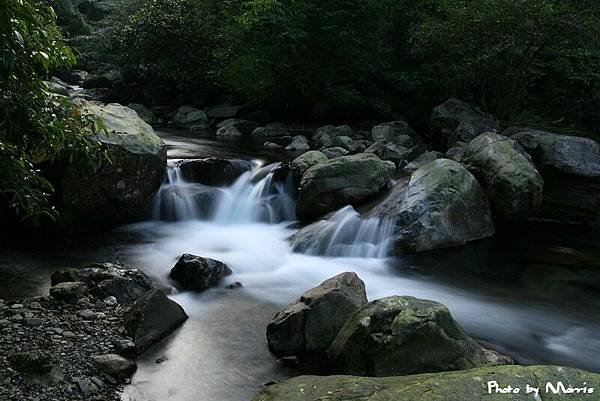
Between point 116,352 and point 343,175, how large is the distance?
20.4 feet

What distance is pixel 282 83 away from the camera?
1975 cm

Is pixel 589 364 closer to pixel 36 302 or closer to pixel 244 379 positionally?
pixel 244 379

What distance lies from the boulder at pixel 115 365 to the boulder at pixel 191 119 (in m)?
17.0

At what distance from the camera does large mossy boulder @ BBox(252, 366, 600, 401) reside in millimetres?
2949

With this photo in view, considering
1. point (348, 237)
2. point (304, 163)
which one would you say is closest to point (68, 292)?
point (348, 237)

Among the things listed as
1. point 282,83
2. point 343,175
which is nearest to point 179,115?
point 282,83

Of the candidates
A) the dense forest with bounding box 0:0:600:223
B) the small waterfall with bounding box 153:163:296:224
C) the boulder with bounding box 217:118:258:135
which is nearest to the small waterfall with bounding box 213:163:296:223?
the small waterfall with bounding box 153:163:296:224

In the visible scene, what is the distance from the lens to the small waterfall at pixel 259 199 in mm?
10758

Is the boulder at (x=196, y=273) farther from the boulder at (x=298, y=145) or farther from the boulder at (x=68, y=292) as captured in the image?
the boulder at (x=298, y=145)

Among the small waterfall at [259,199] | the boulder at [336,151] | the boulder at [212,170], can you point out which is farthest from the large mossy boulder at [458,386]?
the boulder at [336,151]

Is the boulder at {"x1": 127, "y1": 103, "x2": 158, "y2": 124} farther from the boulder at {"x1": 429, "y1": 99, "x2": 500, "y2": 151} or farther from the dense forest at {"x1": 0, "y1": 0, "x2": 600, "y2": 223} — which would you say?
the boulder at {"x1": 429, "y1": 99, "x2": 500, "y2": 151}

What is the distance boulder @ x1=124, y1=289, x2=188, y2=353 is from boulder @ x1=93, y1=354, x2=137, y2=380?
338 millimetres

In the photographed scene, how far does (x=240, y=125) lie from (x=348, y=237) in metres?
12.0

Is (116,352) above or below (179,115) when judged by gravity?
below
